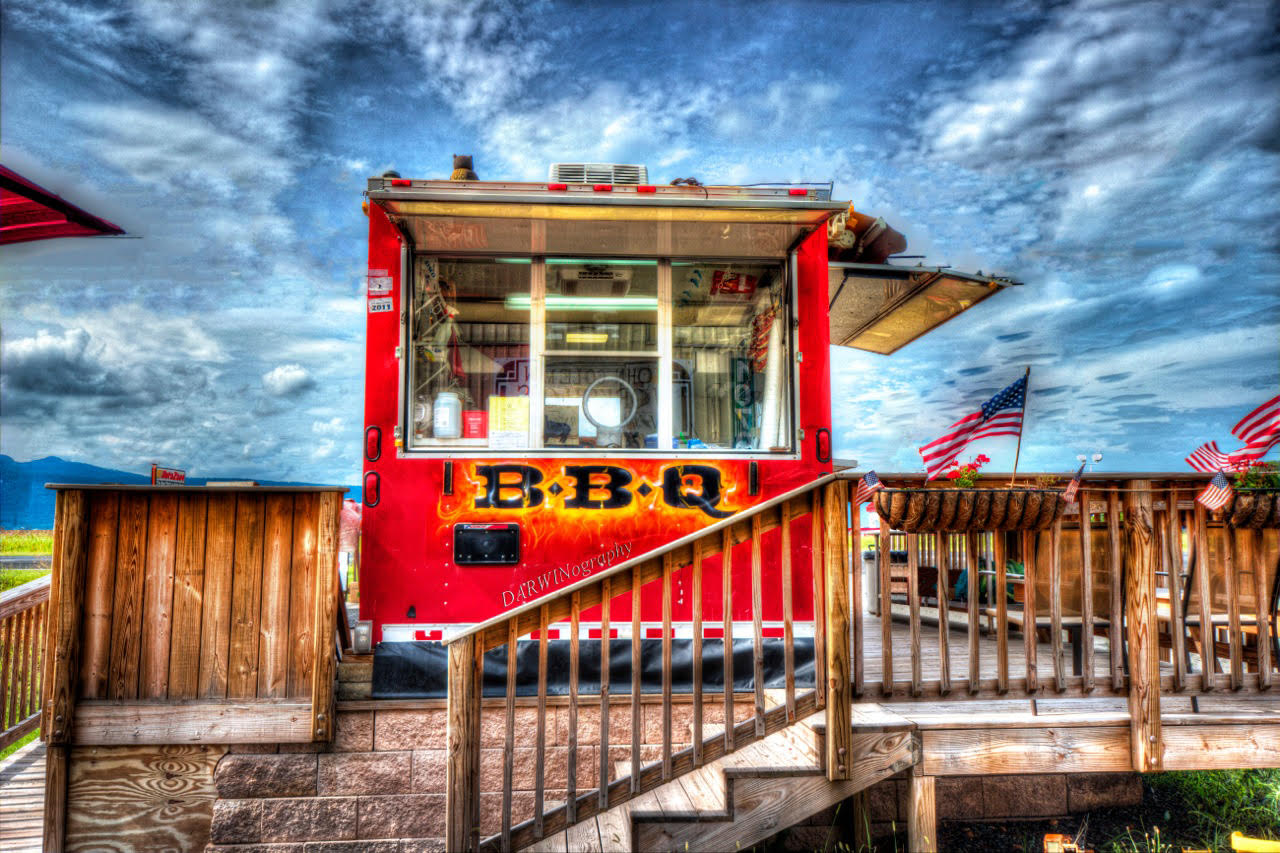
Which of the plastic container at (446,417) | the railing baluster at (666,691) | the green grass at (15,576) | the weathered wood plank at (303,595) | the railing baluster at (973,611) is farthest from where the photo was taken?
the green grass at (15,576)

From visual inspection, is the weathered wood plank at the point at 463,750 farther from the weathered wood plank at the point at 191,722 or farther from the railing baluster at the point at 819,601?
the railing baluster at the point at 819,601

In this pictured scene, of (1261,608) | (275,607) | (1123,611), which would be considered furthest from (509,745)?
(1261,608)

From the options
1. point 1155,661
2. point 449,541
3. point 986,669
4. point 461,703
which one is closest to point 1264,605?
point 1155,661

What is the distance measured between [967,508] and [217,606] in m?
3.95

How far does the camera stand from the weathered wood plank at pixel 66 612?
425 cm

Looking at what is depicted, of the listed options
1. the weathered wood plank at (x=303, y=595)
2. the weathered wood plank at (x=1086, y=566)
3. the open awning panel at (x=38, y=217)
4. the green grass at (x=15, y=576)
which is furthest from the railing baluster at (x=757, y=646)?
the green grass at (x=15, y=576)

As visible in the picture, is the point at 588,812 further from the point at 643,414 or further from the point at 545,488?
the point at 643,414

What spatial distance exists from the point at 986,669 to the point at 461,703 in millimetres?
3463

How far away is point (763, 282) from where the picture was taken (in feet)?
17.1

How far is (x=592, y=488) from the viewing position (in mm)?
4836

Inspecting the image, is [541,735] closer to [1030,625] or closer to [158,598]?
[158,598]

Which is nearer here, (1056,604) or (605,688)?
(605,688)

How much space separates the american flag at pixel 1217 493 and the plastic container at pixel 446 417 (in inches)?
159

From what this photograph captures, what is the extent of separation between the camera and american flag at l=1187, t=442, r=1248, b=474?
13.6 ft
